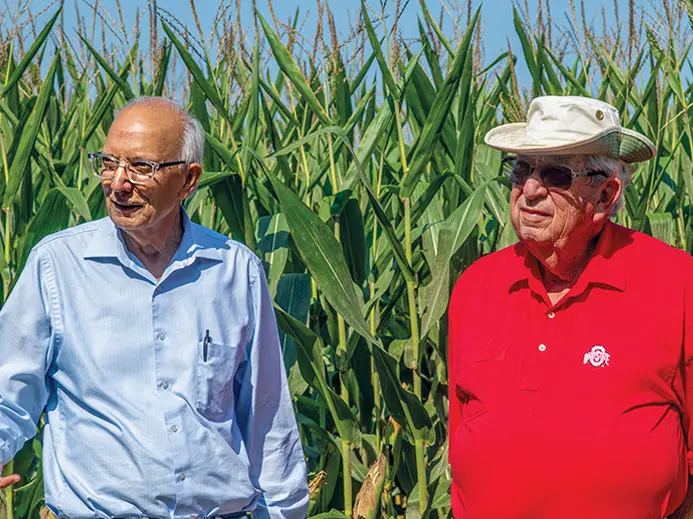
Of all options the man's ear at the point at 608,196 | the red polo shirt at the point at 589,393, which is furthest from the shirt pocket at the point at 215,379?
the man's ear at the point at 608,196

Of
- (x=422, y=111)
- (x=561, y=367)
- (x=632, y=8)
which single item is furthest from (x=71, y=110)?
(x=561, y=367)

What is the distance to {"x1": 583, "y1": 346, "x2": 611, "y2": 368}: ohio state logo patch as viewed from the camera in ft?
7.93

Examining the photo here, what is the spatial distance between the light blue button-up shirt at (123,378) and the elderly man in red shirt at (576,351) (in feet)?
1.66

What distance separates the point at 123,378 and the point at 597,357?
37.6 inches

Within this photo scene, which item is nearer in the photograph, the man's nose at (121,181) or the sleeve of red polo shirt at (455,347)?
the man's nose at (121,181)

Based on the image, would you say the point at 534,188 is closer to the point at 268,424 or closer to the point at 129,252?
the point at 268,424

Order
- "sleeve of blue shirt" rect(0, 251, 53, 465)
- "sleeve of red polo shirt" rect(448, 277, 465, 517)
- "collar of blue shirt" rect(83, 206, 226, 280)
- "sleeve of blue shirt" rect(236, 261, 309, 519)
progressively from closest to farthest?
"sleeve of blue shirt" rect(0, 251, 53, 465) → "collar of blue shirt" rect(83, 206, 226, 280) → "sleeve of blue shirt" rect(236, 261, 309, 519) → "sleeve of red polo shirt" rect(448, 277, 465, 517)

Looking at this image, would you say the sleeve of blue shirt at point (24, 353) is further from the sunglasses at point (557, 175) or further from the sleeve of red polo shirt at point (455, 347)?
the sunglasses at point (557, 175)

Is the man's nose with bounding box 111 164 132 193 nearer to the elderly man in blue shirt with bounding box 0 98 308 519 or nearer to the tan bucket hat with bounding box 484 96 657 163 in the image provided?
the elderly man in blue shirt with bounding box 0 98 308 519

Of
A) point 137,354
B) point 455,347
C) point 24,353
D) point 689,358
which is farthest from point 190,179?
point 689,358

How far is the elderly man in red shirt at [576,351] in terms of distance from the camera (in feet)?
7.93

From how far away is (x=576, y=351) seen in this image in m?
2.44

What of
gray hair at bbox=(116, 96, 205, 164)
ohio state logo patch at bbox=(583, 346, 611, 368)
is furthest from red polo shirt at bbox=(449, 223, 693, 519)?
gray hair at bbox=(116, 96, 205, 164)

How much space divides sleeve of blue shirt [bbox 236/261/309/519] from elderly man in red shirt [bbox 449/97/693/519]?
383mm
